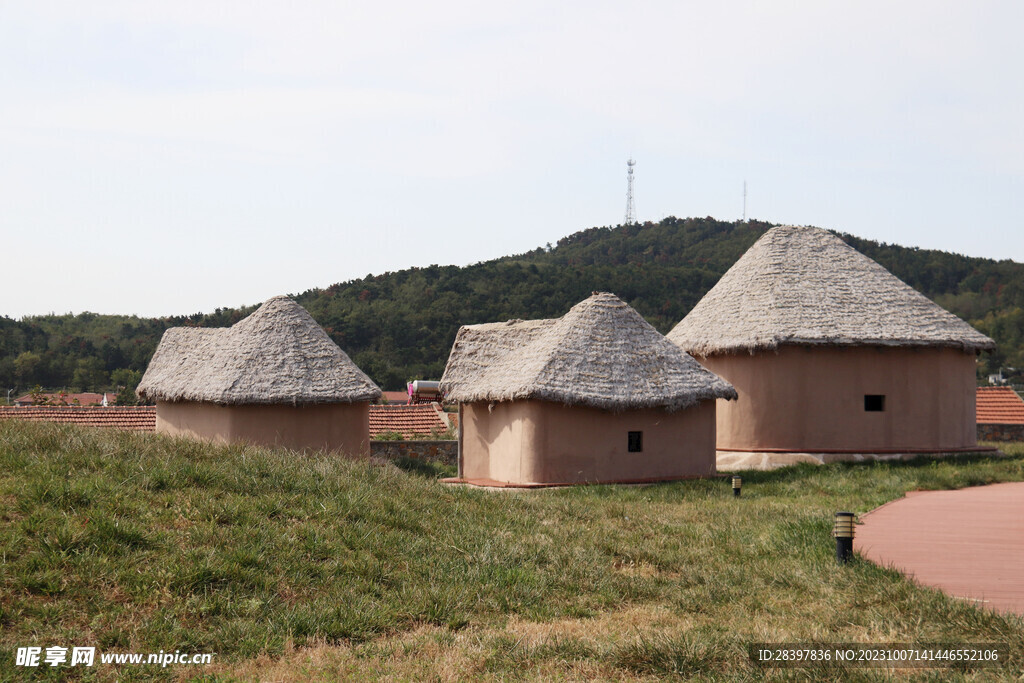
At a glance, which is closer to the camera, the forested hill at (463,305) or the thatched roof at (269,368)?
the thatched roof at (269,368)

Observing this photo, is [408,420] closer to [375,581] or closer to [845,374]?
[845,374]

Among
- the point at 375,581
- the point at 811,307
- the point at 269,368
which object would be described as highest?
the point at 811,307

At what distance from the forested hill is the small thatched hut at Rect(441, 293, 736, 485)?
2437 centimetres

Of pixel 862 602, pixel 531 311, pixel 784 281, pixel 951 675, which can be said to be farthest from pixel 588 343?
pixel 531 311

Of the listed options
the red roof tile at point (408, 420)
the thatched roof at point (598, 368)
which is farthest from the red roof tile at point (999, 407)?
the red roof tile at point (408, 420)

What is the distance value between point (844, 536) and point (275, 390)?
13077mm

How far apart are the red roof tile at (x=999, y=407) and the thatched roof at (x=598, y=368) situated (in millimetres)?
15223

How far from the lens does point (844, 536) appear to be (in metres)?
7.98

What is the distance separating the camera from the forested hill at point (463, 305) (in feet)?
145

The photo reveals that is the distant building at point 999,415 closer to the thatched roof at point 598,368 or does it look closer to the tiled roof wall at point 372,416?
the thatched roof at point 598,368

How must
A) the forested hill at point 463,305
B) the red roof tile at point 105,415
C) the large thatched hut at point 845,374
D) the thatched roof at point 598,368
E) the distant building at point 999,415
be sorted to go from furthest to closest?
the forested hill at point 463,305
the distant building at point 999,415
the red roof tile at point 105,415
the large thatched hut at point 845,374
the thatched roof at point 598,368

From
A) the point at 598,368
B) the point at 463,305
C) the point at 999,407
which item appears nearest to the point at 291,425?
the point at 598,368

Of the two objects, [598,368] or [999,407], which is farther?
[999,407]

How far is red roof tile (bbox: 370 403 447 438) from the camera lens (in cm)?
2631
